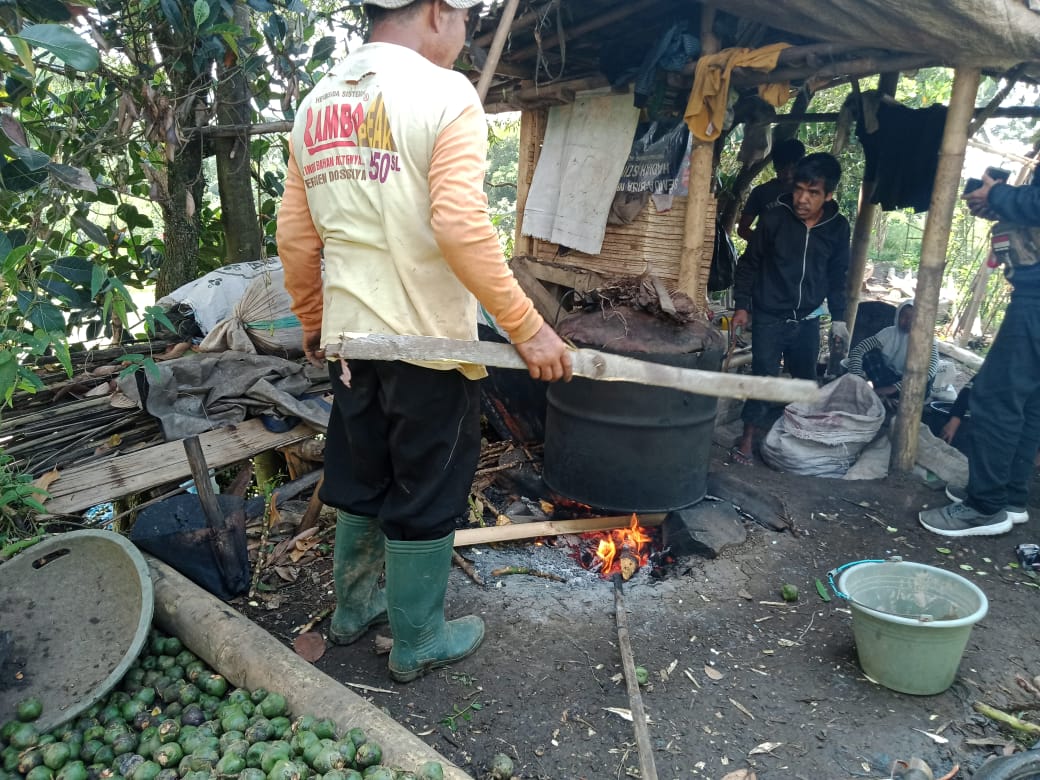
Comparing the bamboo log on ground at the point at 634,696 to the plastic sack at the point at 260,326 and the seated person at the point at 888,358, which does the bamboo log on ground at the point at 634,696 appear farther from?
the seated person at the point at 888,358

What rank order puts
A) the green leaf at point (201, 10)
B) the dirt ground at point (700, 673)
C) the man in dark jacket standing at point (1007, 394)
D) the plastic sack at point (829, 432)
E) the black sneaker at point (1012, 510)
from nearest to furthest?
the dirt ground at point (700, 673) < the green leaf at point (201, 10) < the man in dark jacket standing at point (1007, 394) < the black sneaker at point (1012, 510) < the plastic sack at point (829, 432)

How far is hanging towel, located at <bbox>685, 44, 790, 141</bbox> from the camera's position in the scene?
4.44 m

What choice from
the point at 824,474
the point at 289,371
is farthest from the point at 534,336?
the point at 824,474

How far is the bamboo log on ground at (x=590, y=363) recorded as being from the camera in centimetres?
209

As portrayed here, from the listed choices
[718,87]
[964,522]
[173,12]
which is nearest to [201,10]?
[173,12]

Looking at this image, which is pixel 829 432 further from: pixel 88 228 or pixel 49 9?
pixel 49 9

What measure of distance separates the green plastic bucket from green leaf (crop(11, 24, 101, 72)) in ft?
10.8

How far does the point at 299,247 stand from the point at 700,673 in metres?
2.40

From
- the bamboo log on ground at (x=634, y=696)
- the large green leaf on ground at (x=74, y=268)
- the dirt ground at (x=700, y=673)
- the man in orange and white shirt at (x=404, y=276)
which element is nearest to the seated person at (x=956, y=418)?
the dirt ground at (x=700, y=673)

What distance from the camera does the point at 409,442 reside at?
2.47 meters

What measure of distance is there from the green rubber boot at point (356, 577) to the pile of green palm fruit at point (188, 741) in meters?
0.54

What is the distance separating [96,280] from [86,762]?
1713 millimetres

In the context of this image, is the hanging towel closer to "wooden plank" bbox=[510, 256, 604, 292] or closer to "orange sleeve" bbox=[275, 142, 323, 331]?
"wooden plank" bbox=[510, 256, 604, 292]

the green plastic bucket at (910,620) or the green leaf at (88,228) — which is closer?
the green plastic bucket at (910,620)
